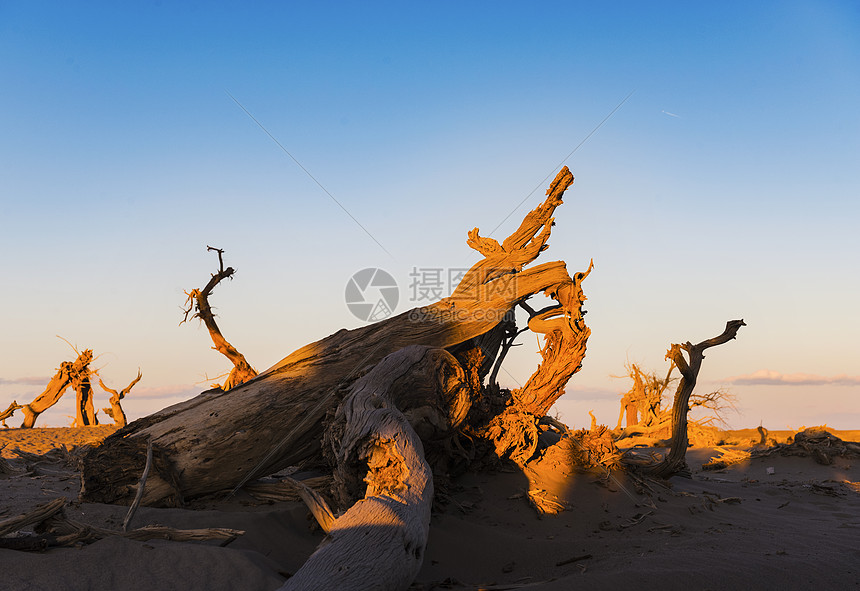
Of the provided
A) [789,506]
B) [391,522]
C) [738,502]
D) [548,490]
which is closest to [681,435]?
[738,502]

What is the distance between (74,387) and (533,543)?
555 inches

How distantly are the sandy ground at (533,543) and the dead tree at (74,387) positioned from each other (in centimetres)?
800

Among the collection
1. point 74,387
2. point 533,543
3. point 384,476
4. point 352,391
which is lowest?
point 533,543

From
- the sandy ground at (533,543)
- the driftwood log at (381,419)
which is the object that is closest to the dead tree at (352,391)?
the driftwood log at (381,419)

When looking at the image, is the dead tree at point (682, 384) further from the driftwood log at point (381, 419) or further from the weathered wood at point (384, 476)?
the weathered wood at point (384, 476)

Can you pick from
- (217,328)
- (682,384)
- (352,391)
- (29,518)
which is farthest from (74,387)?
(682,384)

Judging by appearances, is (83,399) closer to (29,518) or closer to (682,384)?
(29,518)

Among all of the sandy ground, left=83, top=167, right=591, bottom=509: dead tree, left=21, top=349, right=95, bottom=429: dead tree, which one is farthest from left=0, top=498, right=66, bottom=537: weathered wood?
left=21, top=349, right=95, bottom=429: dead tree

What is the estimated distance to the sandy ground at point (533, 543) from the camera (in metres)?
3.13

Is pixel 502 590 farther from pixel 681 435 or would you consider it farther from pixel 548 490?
pixel 681 435

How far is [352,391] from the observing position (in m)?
5.10

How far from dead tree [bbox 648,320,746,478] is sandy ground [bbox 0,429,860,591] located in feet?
1.22

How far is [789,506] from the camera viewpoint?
21.3ft

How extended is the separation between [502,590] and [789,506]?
5011 millimetres
